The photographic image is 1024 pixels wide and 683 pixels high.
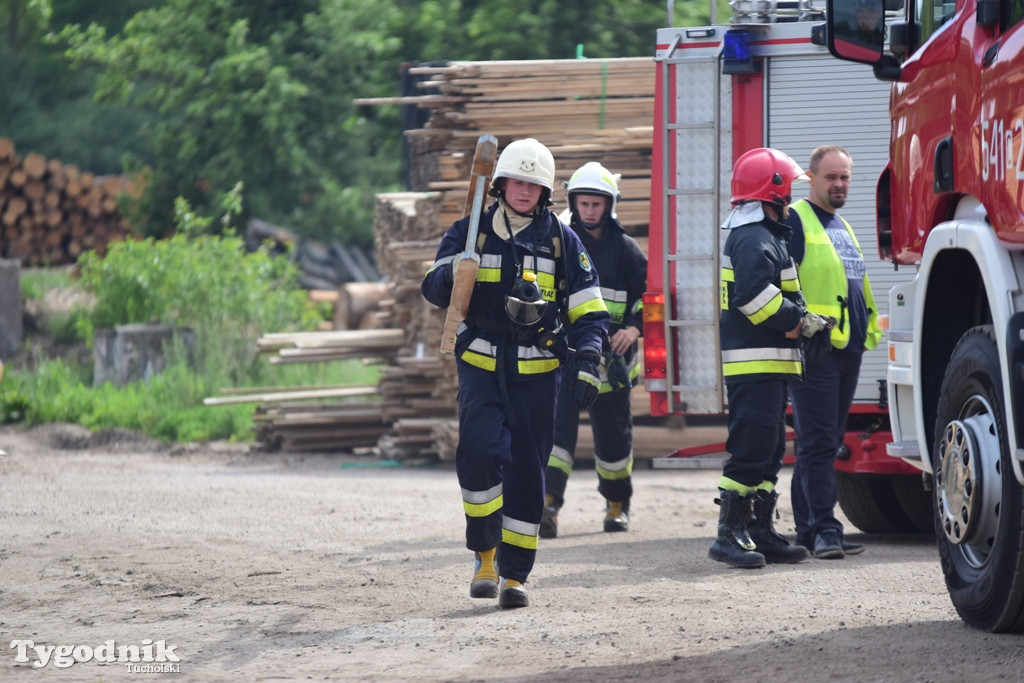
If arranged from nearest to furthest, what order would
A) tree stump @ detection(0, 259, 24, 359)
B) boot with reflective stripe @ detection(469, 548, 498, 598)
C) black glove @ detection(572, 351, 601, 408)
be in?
1. boot with reflective stripe @ detection(469, 548, 498, 598)
2. black glove @ detection(572, 351, 601, 408)
3. tree stump @ detection(0, 259, 24, 359)

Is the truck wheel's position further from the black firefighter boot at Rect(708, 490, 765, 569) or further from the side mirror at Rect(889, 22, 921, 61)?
the black firefighter boot at Rect(708, 490, 765, 569)

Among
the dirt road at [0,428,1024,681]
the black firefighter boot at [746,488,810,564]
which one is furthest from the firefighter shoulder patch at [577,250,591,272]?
the black firefighter boot at [746,488,810,564]

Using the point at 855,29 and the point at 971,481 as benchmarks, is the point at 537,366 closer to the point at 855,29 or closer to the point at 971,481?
the point at 855,29

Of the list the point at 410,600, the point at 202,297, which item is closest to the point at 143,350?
the point at 202,297

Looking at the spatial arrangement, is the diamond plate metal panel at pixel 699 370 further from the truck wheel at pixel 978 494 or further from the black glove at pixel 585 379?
the truck wheel at pixel 978 494

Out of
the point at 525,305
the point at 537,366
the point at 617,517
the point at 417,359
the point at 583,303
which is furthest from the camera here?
the point at 417,359

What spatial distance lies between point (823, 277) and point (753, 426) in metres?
0.89

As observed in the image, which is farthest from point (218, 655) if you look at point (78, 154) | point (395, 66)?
point (78, 154)

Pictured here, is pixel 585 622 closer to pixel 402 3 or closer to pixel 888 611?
pixel 888 611

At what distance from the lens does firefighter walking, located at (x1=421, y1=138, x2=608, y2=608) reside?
21.9ft

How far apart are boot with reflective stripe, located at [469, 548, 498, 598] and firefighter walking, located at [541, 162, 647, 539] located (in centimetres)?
209

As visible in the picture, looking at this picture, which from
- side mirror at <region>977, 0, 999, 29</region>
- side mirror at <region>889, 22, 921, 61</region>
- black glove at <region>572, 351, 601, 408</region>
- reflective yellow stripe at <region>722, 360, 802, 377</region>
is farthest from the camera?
reflective yellow stripe at <region>722, 360, 802, 377</region>

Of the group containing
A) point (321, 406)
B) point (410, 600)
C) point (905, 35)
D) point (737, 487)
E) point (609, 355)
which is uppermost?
point (905, 35)

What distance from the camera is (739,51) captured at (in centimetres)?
892
